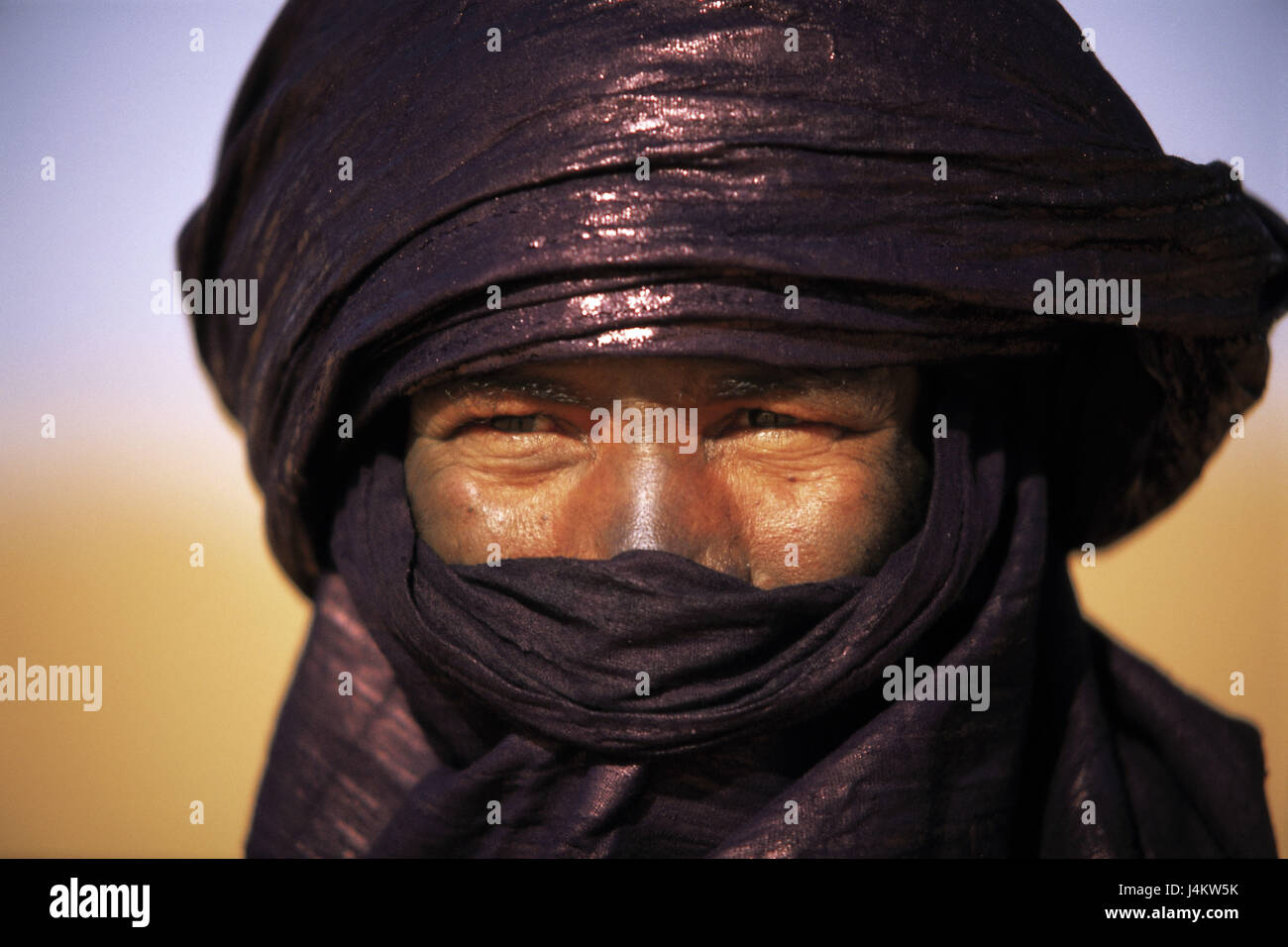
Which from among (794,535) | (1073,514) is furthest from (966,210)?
(1073,514)

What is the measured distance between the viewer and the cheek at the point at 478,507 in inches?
69.5

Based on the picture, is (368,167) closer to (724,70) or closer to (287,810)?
(724,70)

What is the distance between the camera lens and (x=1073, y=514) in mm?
2205

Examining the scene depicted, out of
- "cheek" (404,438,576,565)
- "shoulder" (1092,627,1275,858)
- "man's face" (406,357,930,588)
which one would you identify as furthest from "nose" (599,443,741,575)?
"shoulder" (1092,627,1275,858)

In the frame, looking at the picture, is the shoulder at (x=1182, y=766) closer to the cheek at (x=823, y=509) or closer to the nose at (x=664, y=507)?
the cheek at (x=823, y=509)

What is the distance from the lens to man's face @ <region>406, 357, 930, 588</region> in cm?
168

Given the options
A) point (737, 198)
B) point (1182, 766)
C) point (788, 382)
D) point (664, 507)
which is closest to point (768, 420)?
point (788, 382)

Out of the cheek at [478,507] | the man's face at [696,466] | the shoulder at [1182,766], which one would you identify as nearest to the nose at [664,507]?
the man's face at [696,466]

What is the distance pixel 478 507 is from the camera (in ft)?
5.95

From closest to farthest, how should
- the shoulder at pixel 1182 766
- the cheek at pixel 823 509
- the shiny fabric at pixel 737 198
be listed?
the shiny fabric at pixel 737 198, the cheek at pixel 823 509, the shoulder at pixel 1182 766

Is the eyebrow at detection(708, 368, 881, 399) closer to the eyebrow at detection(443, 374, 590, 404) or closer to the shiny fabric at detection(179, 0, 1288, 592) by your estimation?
Answer: the shiny fabric at detection(179, 0, 1288, 592)

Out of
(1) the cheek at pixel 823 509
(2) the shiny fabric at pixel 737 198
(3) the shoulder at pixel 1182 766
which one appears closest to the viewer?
(2) the shiny fabric at pixel 737 198

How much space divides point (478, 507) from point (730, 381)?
461 mm

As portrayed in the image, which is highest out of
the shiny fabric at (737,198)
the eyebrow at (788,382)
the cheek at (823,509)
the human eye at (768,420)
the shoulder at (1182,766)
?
the shiny fabric at (737,198)
